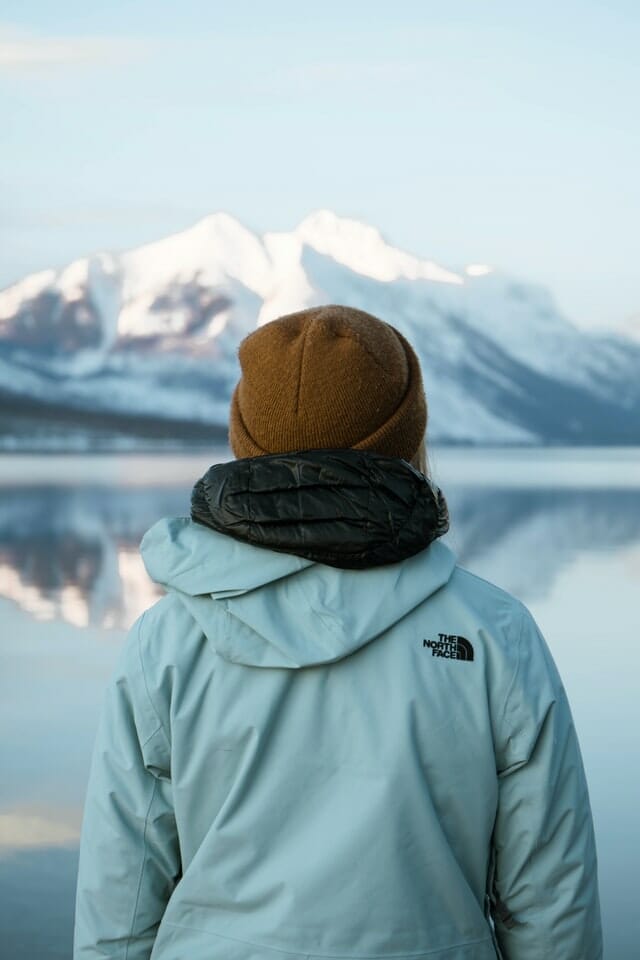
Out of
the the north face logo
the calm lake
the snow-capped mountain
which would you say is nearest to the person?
the the north face logo

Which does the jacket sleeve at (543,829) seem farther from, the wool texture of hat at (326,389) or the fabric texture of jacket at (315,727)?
the wool texture of hat at (326,389)

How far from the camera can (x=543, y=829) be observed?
1.70m

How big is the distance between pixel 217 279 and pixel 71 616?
165m

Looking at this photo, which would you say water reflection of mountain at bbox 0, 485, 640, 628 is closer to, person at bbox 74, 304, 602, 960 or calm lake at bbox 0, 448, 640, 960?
calm lake at bbox 0, 448, 640, 960

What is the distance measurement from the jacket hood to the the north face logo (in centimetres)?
5

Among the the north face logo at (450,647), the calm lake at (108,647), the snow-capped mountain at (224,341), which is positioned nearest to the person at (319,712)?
the the north face logo at (450,647)

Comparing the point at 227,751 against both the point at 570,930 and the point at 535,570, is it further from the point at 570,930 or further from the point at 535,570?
the point at 535,570

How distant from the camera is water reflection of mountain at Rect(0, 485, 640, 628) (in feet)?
33.1

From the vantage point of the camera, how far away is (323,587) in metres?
1.60

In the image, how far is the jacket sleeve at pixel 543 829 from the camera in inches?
65.2

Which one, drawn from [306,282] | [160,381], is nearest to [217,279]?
[306,282]

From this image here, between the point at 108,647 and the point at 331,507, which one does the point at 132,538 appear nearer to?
the point at 108,647

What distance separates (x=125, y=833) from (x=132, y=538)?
13.2m

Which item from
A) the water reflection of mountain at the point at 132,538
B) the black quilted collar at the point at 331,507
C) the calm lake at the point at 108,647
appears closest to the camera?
the black quilted collar at the point at 331,507
